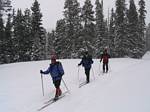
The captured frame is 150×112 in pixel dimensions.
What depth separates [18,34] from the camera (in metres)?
49.5

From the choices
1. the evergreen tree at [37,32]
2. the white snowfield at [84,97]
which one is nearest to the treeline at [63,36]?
the evergreen tree at [37,32]

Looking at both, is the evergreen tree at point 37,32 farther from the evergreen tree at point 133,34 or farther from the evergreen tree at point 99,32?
the evergreen tree at point 133,34

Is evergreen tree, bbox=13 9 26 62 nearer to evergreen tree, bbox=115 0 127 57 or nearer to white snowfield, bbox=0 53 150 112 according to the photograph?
evergreen tree, bbox=115 0 127 57

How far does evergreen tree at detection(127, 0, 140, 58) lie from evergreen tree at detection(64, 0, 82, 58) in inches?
439

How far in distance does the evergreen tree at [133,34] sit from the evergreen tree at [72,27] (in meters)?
11.2

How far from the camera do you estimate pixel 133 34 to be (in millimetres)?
56000

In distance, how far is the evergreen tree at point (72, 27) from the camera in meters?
48.0

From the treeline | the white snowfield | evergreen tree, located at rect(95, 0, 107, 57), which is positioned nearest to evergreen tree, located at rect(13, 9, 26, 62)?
the treeline

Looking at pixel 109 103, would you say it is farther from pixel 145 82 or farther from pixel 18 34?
pixel 18 34

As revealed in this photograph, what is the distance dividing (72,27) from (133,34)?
530 inches

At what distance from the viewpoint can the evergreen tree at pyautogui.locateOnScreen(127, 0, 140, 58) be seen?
5494cm

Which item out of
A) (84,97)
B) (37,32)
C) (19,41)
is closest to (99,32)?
(37,32)

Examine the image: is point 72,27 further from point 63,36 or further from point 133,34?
point 133,34

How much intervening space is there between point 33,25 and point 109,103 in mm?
38753
